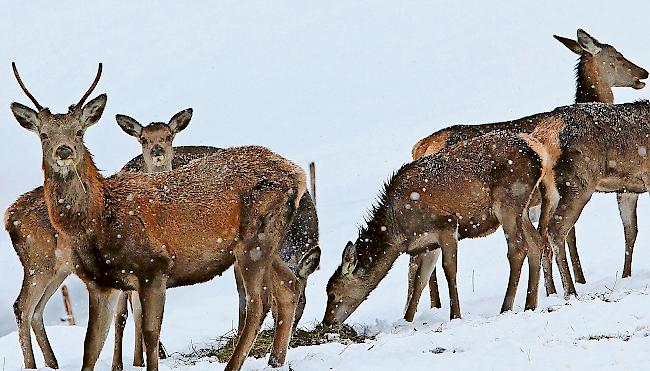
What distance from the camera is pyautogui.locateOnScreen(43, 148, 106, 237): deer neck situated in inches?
325

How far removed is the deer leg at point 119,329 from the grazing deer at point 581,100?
3.29m

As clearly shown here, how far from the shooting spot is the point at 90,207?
8305 mm

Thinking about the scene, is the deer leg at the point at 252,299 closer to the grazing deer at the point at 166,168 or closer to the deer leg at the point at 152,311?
the grazing deer at the point at 166,168

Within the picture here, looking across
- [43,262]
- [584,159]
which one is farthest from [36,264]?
[584,159]

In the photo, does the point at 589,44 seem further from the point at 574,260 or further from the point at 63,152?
the point at 63,152

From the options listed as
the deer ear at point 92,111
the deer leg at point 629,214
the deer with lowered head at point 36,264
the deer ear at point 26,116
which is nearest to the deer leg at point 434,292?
the deer leg at point 629,214

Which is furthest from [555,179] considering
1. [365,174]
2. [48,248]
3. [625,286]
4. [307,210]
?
[365,174]

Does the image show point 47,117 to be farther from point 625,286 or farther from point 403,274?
point 403,274

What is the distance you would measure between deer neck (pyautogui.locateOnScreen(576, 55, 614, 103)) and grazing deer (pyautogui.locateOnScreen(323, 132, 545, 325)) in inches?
151

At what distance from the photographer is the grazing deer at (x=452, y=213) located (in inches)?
429

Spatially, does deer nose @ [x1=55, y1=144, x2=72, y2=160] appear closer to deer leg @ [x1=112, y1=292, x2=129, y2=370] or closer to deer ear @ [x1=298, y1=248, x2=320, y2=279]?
deer leg @ [x1=112, y1=292, x2=129, y2=370]

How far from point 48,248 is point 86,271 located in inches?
97.4

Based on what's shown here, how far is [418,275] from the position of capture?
39.3 ft

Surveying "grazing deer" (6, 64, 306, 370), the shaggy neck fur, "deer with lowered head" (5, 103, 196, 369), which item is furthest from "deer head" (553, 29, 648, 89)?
"deer with lowered head" (5, 103, 196, 369)
